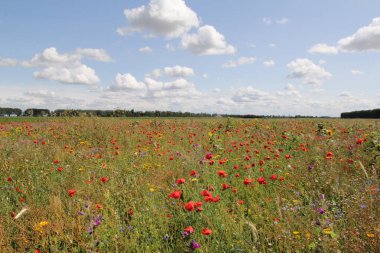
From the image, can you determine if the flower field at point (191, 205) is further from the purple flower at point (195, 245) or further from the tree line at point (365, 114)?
the tree line at point (365, 114)

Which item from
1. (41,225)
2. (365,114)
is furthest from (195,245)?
(365,114)

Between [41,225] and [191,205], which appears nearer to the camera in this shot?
[191,205]

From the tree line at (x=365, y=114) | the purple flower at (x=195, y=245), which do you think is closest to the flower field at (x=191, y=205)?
the purple flower at (x=195, y=245)

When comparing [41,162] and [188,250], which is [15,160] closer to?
[41,162]

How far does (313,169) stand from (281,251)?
2.75m

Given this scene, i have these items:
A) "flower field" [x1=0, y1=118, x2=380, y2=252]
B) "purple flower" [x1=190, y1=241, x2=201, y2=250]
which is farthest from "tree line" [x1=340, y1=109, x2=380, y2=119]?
"purple flower" [x1=190, y1=241, x2=201, y2=250]

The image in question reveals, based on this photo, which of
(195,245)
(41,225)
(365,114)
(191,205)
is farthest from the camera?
(365,114)

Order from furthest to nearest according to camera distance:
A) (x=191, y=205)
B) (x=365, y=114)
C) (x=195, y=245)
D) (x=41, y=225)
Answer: (x=365, y=114)
(x=41, y=225)
(x=191, y=205)
(x=195, y=245)

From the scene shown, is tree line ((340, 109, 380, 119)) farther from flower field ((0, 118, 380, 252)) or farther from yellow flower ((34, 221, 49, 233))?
yellow flower ((34, 221, 49, 233))

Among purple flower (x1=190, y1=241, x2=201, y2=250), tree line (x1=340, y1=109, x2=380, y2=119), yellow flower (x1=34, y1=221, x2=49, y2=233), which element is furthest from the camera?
tree line (x1=340, y1=109, x2=380, y2=119)

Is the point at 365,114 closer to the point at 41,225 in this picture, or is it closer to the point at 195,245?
the point at 195,245

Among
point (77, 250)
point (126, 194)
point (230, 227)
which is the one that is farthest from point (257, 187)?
point (77, 250)

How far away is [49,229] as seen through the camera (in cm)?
356

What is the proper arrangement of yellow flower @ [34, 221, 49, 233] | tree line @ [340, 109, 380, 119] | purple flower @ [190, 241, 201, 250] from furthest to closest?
tree line @ [340, 109, 380, 119] < yellow flower @ [34, 221, 49, 233] < purple flower @ [190, 241, 201, 250]
